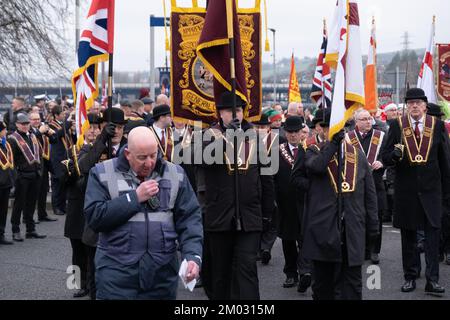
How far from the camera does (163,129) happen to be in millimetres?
10578

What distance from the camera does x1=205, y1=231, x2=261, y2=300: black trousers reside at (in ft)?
25.4

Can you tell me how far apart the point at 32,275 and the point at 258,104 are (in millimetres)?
3794

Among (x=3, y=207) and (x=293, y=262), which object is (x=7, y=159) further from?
(x=293, y=262)

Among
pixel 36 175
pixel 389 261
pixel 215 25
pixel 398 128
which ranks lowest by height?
pixel 389 261

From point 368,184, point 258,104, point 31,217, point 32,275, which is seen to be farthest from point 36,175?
→ point 368,184

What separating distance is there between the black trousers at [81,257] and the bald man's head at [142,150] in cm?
427

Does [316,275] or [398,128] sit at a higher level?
[398,128]

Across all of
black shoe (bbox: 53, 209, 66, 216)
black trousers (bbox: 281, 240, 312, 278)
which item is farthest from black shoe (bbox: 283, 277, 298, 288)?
black shoe (bbox: 53, 209, 66, 216)

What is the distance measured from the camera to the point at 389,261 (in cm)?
1180

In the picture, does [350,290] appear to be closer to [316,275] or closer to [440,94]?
[316,275]

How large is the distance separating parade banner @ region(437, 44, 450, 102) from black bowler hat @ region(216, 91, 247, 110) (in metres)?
7.24

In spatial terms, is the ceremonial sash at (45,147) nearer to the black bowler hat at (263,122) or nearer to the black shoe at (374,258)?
the black bowler hat at (263,122)

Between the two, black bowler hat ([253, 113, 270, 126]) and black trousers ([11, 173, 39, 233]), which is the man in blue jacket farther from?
black trousers ([11, 173, 39, 233])

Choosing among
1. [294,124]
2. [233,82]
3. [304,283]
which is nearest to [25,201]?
[294,124]
